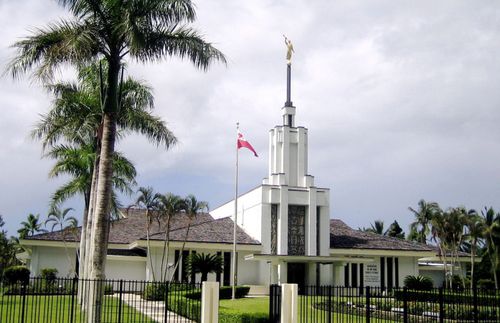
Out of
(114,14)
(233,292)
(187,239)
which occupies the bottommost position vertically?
(233,292)

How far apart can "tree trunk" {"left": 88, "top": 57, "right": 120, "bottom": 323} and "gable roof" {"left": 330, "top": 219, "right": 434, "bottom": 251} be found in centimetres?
3140

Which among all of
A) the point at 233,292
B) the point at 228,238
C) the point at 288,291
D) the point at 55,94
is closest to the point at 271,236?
the point at 228,238

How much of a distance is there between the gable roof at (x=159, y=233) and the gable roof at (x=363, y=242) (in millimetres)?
7406

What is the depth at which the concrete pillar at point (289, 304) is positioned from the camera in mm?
18406

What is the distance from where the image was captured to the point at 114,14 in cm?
1984

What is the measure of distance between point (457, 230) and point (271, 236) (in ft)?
55.4

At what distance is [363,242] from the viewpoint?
49656 mm

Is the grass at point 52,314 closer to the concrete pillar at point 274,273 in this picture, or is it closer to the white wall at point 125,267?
the white wall at point 125,267

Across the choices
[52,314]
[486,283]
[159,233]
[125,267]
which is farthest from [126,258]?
[486,283]

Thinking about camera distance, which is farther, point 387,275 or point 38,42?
point 387,275

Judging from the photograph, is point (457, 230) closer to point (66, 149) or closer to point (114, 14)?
point (66, 149)

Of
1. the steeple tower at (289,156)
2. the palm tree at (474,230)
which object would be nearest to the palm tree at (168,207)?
the steeple tower at (289,156)

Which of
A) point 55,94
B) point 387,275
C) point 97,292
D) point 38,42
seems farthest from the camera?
point 387,275

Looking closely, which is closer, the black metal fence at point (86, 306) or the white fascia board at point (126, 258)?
the black metal fence at point (86, 306)
